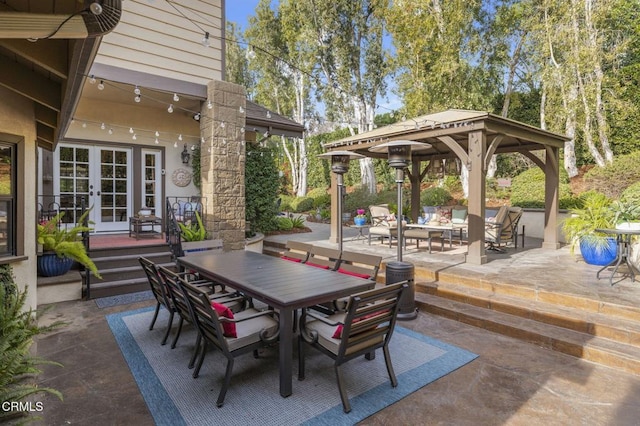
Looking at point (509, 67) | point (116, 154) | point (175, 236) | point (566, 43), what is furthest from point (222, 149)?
point (509, 67)

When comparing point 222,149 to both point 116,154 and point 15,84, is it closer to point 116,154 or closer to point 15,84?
point 116,154

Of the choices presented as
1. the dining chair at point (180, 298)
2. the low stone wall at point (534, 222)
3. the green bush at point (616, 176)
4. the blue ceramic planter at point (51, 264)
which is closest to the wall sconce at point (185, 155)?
the blue ceramic planter at point (51, 264)

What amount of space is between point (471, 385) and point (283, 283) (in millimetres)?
1742

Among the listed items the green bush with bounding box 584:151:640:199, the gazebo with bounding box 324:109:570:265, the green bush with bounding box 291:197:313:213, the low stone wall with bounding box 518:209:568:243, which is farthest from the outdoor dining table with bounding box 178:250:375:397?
the green bush with bounding box 291:197:313:213

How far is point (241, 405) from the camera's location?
2488 mm

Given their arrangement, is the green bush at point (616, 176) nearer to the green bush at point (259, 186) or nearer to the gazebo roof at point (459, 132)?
the gazebo roof at point (459, 132)

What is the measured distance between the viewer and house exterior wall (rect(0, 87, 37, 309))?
354cm

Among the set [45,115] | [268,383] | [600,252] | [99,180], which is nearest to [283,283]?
[268,383]

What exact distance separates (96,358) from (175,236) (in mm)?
2989

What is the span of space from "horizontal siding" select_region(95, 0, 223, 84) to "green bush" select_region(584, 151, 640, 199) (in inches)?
456

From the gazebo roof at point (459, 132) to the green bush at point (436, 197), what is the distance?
4.14 meters

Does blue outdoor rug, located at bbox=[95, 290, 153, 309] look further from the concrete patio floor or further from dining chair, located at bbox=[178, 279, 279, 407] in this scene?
dining chair, located at bbox=[178, 279, 279, 407]

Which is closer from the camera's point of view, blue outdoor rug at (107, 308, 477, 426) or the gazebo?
blue outdoor rug at (107, 308, 477, 426)

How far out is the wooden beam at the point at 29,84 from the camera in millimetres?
2955
